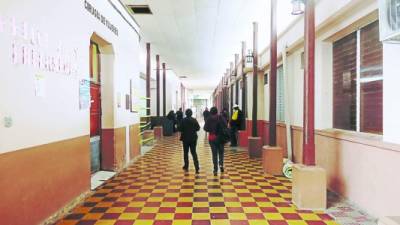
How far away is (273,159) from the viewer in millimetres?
7141

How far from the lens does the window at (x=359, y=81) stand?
4582 mm

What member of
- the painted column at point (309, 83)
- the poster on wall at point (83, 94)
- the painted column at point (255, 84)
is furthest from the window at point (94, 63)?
the painted column at point (255, 84)

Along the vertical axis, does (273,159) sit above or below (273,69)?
below

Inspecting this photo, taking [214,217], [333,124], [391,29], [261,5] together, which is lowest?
[214,217]

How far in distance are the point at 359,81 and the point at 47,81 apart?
168 inches

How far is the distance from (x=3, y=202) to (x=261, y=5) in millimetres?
7100

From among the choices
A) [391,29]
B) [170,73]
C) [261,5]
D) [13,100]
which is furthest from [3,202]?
[170,73]

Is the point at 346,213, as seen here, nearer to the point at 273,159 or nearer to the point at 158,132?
the point at 273,159

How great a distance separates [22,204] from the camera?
11.5ft

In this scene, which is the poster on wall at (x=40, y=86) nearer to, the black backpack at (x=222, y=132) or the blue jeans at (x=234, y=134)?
the black backpack at (x=222, y=132)

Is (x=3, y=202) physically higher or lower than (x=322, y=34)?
lower

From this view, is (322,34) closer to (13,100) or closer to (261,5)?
(261,5)

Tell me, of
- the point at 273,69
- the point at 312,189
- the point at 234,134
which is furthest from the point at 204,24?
the point at 312,189

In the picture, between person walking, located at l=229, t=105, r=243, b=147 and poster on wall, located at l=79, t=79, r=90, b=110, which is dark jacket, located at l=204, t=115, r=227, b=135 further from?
person walking, located at l=229, t=105, r=243, b=147
